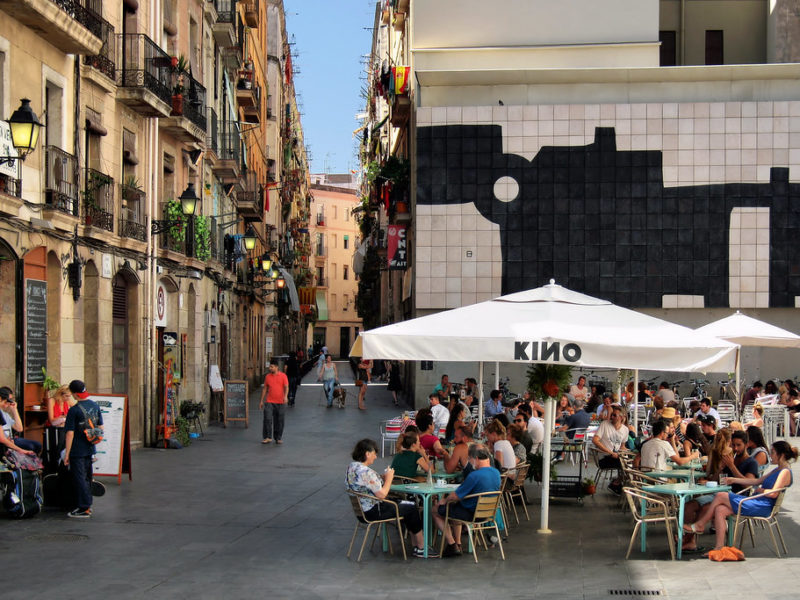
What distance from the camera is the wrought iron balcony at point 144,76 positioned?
20.5 meters

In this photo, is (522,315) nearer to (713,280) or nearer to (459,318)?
(459,318)

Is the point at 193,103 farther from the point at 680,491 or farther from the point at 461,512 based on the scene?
the point at 680,491

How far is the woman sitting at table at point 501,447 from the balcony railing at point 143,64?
1124cm

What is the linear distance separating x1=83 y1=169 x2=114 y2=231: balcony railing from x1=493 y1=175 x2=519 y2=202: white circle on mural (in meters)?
13.9

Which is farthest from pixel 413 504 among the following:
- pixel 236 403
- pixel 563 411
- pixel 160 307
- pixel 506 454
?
pixel 236 403

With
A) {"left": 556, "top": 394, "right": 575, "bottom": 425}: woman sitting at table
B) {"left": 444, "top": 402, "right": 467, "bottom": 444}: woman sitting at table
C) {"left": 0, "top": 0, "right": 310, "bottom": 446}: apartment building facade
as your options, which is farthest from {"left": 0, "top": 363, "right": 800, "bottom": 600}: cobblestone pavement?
{"left": 556, "top": 394, "right": 575, "bottom": 425}: woman sitting at table

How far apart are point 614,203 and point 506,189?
10.4 ft

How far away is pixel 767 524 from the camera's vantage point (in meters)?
10.8

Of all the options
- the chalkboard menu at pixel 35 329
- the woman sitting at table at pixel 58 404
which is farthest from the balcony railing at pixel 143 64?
the woman sitting at table at pixel 58 404

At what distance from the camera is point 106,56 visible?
65.0ft

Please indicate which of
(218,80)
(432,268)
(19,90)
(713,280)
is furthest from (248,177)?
(19,90)

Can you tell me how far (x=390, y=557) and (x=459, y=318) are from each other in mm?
2711

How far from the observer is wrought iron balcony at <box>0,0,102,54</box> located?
15008mm

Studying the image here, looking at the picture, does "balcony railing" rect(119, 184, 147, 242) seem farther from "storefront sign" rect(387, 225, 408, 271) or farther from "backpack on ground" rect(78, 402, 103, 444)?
"storefront sign" rect(387, 225, 408, 271)
